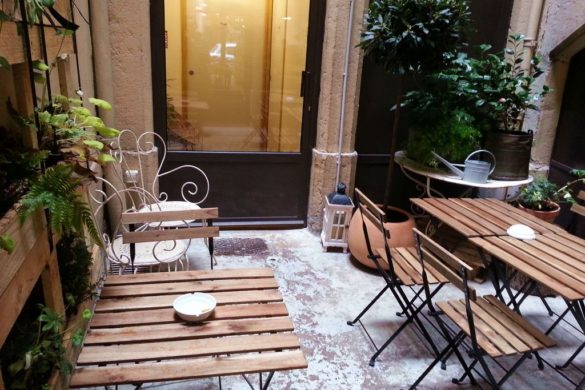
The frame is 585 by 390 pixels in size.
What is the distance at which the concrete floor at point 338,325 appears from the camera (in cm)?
266

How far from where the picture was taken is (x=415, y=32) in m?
3.26

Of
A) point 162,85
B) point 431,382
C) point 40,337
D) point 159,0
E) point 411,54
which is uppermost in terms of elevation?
point 159,0

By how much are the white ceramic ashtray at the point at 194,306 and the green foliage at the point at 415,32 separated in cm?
221

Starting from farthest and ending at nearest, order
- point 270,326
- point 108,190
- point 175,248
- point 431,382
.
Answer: point 108,190 → point 175,248 → point 431,382 → point 270,326

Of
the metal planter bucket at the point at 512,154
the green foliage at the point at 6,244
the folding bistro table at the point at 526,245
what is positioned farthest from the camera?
the metal planter bucket at the point at 512,154

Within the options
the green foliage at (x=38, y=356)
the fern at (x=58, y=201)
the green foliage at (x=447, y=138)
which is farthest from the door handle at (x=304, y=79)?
the green foliage at (x=38, y=356)

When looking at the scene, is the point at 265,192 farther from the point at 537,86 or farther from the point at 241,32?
the point at 537,86

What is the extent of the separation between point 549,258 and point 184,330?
1.89 meters

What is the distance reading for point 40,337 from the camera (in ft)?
5.41

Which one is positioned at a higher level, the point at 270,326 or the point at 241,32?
the point at 241,32

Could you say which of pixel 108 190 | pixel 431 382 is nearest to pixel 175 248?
pixel 108 190

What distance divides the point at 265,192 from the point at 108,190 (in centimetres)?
142

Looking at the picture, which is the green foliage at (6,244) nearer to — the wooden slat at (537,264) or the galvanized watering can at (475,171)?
the wooden slat at (537,264)

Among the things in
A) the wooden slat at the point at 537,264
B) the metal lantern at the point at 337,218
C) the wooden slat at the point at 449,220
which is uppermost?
the wooden slat at the point at 449,220
